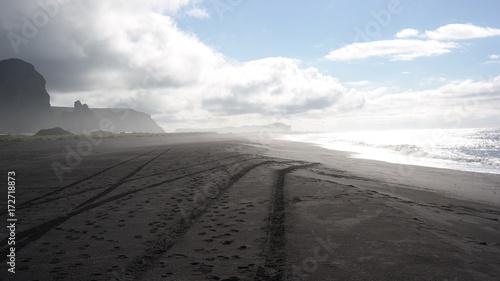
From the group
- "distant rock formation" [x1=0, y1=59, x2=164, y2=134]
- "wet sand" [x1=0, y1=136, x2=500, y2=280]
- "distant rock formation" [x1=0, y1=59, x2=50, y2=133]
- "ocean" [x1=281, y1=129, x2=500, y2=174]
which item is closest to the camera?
"wet sand" [x1=0, y1=136, x2=500, y2=280]

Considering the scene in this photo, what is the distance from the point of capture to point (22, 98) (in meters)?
176

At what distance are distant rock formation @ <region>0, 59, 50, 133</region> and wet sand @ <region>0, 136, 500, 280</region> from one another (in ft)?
655

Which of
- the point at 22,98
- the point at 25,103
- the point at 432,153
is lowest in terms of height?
the point at 432,153

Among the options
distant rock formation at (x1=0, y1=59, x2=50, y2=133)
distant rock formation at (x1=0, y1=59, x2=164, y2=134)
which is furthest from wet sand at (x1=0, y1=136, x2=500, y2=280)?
distant rock formation at (x1=0, y1=59, x2=50, y2=133)

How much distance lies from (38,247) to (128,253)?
191 centimetres

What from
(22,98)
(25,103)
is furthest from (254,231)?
(22,98)

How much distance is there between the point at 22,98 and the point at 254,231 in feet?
739

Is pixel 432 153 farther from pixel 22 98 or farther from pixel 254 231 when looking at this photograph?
pixel 22 98

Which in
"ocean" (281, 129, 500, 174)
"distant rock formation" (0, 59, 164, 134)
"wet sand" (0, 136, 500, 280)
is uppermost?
"distant rock formation" (0, 59, 164, 134)

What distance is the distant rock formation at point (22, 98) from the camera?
547ft

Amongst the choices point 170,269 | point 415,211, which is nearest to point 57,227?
point 170,269

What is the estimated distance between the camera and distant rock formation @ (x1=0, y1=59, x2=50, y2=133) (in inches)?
6565

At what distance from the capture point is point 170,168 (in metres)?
14.4

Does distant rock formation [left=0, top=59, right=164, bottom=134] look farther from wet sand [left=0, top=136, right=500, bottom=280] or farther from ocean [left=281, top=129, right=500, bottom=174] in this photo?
wet sand [left=0, top=136, right=500, bottom=280]
